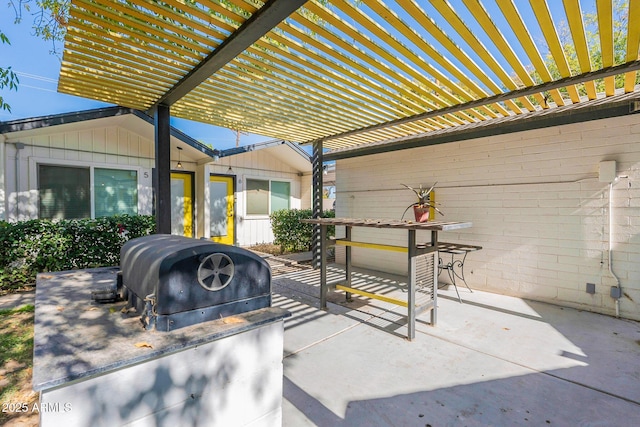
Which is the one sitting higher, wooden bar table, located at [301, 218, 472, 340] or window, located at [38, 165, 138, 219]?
window, located at [38, 165, 138, 219]

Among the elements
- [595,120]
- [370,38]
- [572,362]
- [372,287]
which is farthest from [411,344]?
[595,120]

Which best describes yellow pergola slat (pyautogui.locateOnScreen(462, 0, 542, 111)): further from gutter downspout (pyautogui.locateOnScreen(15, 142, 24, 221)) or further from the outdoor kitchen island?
gutter downspout (pyautogui.locateOnScreen(15, 142, 24, 221))

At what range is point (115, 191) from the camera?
6.41 meters

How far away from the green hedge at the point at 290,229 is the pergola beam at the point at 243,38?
17.4 feet

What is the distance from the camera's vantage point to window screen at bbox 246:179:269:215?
357 inches

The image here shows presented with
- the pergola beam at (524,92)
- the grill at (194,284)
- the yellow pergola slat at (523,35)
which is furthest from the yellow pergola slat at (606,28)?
the grill at (194,284)

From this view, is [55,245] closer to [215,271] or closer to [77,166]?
[77,166]

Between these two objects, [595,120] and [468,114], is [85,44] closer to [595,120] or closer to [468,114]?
[468,114]

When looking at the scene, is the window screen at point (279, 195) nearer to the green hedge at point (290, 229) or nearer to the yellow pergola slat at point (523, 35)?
the green hedge at point (290, 229)

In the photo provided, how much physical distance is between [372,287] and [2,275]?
17.7 feet

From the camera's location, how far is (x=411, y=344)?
3113 mm

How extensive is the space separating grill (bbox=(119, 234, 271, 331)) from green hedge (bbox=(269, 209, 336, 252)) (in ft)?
21.8

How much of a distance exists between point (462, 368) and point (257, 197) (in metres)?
7.52

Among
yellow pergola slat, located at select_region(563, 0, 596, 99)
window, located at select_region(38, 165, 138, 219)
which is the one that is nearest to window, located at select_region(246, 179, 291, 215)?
window, located at select_region(38, 165, 138, 219)
